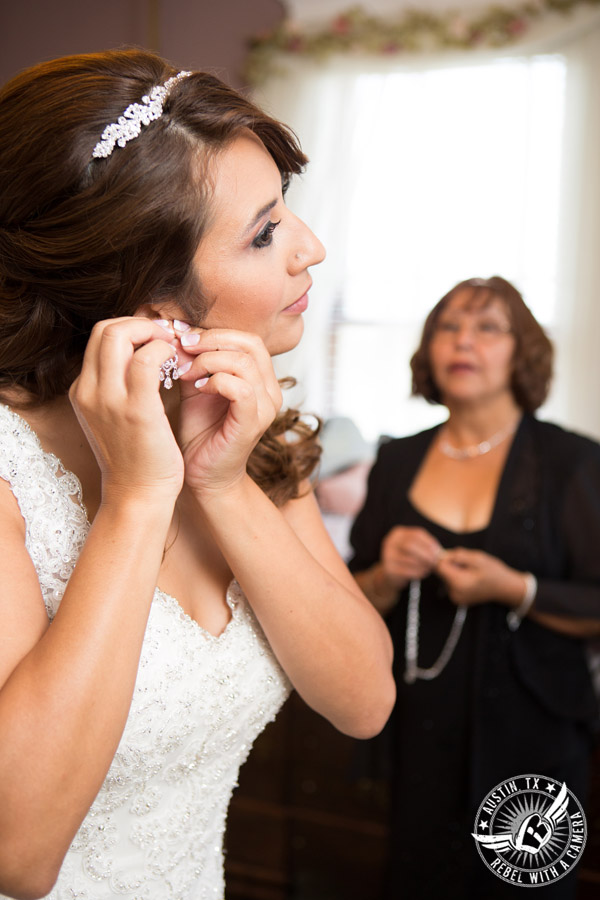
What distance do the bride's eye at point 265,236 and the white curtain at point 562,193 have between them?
2.71m

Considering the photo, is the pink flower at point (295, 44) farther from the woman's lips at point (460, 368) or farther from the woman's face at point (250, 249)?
the woman's face at point (250, 249)

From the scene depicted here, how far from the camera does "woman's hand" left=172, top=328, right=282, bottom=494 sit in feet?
2.91

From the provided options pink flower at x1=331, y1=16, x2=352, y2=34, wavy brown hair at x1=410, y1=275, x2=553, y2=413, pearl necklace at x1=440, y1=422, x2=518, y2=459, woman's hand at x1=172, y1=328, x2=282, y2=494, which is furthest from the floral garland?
woman's hand at x1=172, y1=328, x2=282, y2=494

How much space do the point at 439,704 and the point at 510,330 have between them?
33.2 inches

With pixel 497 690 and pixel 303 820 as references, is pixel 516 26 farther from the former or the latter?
pixel 303 820

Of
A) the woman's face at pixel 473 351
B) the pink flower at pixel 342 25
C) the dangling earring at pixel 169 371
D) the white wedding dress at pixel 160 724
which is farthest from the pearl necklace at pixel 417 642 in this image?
the pink flower at pixel 342 25

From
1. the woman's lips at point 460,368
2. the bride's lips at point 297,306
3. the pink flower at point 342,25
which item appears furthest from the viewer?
the pink flower at point 342,25

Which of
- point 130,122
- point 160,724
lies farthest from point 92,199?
point 160,724

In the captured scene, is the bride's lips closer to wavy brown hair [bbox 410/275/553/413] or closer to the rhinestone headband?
the rhinestone headband

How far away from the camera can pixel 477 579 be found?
1749 millimetres

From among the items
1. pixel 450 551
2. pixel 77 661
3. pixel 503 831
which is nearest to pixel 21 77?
pixel 77 661

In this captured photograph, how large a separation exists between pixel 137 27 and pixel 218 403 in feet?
12.8

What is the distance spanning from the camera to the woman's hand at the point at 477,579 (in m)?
1.75

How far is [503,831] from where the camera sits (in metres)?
0.81
